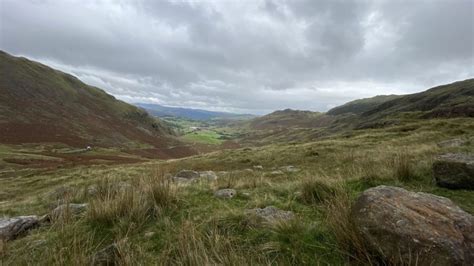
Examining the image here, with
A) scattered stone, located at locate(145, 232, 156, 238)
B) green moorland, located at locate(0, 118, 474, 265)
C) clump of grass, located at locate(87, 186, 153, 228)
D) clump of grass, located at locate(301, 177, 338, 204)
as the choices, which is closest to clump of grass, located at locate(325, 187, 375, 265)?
green moorland, located at locate(0, 118, 474, 265)

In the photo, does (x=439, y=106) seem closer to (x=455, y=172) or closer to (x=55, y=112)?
(x=455, y=172)

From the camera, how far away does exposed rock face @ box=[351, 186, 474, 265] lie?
2750 mm

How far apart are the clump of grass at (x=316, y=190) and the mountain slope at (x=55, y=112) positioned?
59.1m

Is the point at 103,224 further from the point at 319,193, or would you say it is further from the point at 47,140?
the point at 47,140

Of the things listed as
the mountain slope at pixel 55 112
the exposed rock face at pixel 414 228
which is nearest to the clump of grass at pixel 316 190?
the exposed rock face at pixel 414 228

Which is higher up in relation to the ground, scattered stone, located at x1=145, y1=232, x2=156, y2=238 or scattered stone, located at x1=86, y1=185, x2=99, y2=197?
scattered stone, located at x1=145, y1=232, x2=156, y2=238

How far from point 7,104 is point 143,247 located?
261 feet

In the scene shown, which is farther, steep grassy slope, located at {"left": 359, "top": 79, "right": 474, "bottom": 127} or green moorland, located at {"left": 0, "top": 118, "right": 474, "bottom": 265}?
steep grassy slope, located at {"left": 359, "top": 79, "right": 474, "bottom": 127}

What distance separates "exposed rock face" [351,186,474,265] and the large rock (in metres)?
2.84

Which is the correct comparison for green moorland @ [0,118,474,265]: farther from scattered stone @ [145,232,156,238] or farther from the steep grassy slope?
the steep grassy slope

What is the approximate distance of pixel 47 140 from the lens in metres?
56.2

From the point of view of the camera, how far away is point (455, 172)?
19.5 feet

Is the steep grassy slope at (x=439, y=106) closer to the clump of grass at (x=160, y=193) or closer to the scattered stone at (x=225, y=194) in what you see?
the scattered stone at (x=225, y=194)

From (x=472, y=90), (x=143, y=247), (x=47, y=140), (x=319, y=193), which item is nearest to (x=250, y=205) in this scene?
(x=319, y=193)
